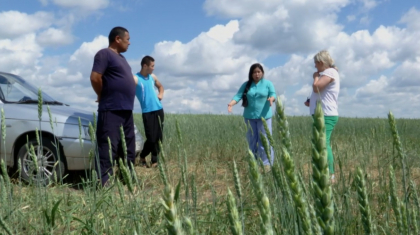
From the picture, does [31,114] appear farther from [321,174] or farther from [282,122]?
[321,174]

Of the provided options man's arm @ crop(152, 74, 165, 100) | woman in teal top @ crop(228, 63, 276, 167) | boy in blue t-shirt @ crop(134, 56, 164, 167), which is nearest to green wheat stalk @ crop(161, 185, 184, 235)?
woman in teal top @ crop(228, 63, 276, 167)

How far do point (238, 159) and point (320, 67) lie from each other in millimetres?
3103

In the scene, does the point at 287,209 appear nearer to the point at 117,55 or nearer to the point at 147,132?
the point at 117,55

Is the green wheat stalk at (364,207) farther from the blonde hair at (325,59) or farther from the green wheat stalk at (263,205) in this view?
the blonde hair at (325,59)

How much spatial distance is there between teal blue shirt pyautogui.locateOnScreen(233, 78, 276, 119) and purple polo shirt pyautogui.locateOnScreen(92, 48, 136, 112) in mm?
2387

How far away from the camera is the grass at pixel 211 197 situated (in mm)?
1370

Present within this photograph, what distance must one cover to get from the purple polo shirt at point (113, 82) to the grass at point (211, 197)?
907 millimetres

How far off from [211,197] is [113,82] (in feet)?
6.02

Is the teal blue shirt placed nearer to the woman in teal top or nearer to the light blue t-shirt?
the woman in teal top

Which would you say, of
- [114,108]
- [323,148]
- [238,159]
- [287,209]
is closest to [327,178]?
[323,148]

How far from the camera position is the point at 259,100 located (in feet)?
23.3

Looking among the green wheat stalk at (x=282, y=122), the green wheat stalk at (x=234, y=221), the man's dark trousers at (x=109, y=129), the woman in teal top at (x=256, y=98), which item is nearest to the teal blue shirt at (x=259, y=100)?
the woman in teal top at (x=256, y=98)

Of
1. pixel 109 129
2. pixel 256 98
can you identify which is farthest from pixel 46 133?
pixel 256 98

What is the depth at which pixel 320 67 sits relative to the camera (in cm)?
543
